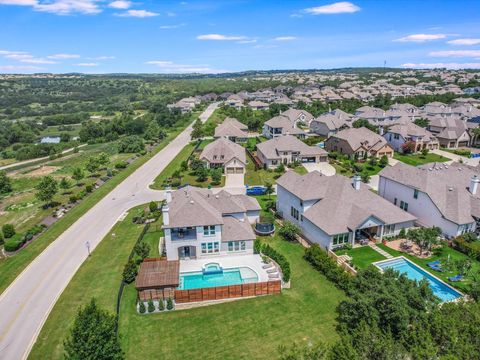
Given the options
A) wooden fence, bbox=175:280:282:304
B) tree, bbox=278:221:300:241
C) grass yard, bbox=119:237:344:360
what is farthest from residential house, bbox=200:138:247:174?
wooden fence, bbox=175:280:282:304

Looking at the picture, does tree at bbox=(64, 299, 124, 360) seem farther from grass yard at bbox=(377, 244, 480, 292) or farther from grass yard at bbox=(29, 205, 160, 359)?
grass yard at bbox=(377, 244, 480, 292)

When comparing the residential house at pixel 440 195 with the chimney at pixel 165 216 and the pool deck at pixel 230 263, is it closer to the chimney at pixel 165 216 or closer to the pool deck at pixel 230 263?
the pool deck at pixel 230 263

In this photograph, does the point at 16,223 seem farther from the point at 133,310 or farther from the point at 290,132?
the point at 290,132

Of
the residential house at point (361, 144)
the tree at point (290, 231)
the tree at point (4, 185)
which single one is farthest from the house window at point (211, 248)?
the tree at point (4, 185)

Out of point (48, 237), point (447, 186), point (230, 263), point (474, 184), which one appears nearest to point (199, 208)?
point (230, 263)

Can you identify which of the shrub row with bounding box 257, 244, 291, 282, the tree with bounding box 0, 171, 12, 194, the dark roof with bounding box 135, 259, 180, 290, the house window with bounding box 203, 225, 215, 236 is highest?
the house window with bounding box 203, 225, 215, 236
